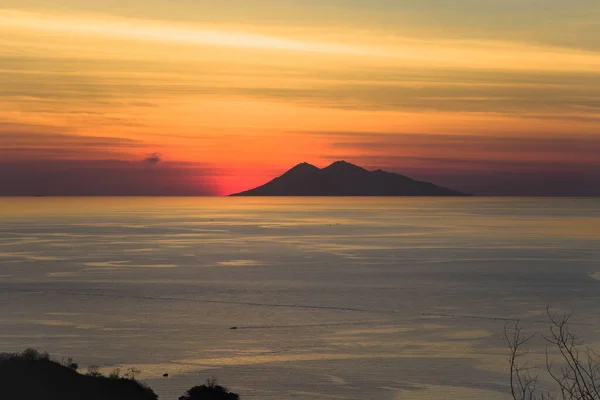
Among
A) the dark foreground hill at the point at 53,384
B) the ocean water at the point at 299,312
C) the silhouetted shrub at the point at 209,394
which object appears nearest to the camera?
the dark foreground hill at the point at 53,384

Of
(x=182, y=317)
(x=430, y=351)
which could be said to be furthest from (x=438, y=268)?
(x=430, y=351)

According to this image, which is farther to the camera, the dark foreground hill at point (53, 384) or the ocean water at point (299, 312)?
the ocean water at point (299, 312)

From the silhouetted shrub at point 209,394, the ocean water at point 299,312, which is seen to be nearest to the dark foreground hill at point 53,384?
the silhouetted shrub at point 209,394

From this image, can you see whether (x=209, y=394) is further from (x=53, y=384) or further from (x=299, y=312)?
(x=299, y=312)

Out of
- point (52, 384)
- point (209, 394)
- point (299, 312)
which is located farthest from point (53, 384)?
point (299, 312)

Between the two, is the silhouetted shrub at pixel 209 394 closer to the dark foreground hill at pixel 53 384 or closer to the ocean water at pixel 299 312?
the dark foreground hill at pixel 53 384

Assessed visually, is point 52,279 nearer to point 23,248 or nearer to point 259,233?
point 23,248
